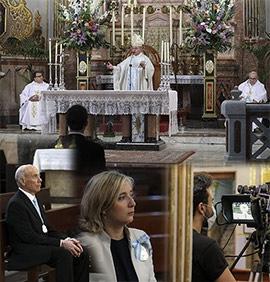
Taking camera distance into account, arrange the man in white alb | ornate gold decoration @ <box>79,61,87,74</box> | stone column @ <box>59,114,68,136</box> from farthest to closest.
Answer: ornate gold decoration @ <box>79,61,87,74</box> < the man in white alb < stone column @ <box>59,114,68,136</box>

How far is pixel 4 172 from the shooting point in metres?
2.39

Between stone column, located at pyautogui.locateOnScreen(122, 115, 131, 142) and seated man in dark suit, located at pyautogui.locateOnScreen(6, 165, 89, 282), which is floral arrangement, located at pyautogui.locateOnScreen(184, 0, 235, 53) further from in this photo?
seated man in dark suit, located at pyautogui.locateOnScreen(6, 165, 89, 282)

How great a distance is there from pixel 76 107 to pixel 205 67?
4110mm

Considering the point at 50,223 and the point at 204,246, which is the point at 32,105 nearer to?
the point at 50,223

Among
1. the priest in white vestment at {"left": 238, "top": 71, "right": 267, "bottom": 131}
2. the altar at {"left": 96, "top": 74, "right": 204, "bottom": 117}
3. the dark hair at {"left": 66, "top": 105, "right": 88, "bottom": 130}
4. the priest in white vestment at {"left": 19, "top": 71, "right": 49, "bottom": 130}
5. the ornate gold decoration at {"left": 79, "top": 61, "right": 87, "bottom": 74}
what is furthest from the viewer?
the altar at {"left": 96, "top": 74, "right": 204, "bottom": 117}

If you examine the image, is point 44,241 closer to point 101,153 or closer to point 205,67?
point 101,153

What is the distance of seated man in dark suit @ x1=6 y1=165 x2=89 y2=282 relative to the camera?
2188 mm

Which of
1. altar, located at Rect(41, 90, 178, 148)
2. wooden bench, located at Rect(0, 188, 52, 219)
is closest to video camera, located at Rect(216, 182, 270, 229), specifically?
wooden bench, located at Rect(0, 188, 52, 219)

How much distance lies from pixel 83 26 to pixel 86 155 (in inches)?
78.7

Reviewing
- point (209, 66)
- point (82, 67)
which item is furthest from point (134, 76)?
point (209, 66)

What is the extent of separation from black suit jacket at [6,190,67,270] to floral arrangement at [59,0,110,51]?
1542 mm

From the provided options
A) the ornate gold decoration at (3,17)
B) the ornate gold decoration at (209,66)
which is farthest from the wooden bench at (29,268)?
the ornate gold decoration at (209,66)

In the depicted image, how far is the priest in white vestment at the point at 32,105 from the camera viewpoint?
139 inches

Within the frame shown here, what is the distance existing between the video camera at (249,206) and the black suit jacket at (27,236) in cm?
51
